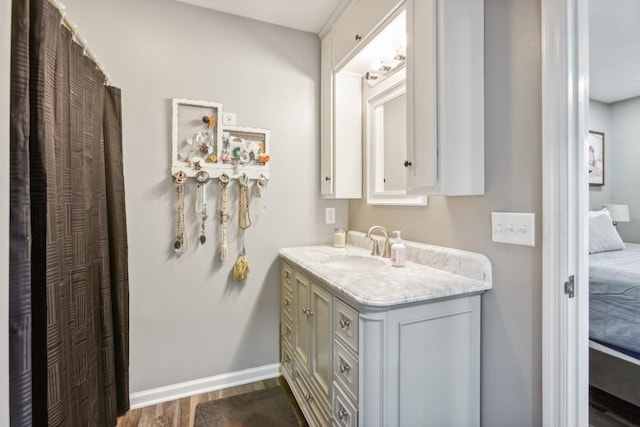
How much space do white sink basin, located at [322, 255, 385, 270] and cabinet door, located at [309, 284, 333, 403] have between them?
14.2 inches

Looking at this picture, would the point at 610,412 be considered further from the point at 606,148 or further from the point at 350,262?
the point at 606,148

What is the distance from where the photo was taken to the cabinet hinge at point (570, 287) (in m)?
0.97

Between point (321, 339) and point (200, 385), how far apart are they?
1.09m

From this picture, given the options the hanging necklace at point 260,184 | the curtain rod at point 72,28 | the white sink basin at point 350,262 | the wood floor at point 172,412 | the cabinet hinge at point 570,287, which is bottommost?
the wood floor at point 172,412

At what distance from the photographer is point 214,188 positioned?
1.95 metres

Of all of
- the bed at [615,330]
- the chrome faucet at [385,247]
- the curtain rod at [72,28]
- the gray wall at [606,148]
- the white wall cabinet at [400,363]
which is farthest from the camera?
the gray wall at [606,148]

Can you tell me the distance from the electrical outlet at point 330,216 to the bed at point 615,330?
1740mm

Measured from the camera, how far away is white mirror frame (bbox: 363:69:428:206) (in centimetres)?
180

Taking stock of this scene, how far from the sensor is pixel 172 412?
1.75 metres

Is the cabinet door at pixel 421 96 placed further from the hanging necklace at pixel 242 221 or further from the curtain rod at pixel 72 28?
the curtain rod at pixel 72 28

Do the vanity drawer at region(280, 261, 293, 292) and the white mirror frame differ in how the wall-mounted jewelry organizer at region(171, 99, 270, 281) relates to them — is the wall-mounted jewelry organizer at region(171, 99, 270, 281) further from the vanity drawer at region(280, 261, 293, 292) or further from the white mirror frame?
the white mirror frame

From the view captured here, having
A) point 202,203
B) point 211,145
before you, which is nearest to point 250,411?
point 202,203

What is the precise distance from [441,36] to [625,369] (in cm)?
212

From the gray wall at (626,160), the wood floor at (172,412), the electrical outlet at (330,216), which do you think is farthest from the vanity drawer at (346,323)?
the gray wall at (626,160)
